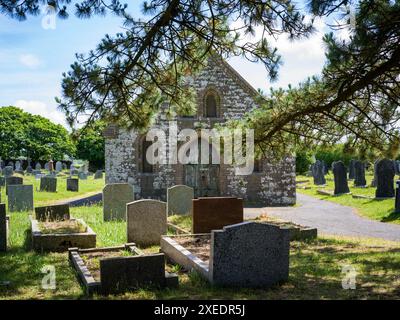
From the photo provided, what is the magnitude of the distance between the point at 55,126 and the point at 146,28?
211ft

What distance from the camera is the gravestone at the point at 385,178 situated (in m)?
18.8

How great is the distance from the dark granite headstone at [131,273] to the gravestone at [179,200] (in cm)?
871

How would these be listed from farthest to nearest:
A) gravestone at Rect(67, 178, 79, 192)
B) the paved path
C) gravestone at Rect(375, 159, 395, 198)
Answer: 1. gravestone at Rect(67, 178, 79, 192)
2. gravestone at Rect(375, 159, 395, 198)
3. the paved path

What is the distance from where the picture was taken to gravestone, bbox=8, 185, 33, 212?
53.2 feet

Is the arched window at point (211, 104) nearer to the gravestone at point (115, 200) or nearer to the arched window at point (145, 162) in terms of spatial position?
the arched window at point (145, 162)

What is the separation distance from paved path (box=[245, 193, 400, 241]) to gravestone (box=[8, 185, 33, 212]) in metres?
7.79

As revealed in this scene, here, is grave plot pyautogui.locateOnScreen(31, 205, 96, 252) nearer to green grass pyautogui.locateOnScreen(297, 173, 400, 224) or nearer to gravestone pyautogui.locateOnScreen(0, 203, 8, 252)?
gravestone pyautogui.locateOnScreen(0, 203, 8, 252)

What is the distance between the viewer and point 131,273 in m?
6.46

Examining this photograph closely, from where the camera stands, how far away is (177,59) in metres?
10.2

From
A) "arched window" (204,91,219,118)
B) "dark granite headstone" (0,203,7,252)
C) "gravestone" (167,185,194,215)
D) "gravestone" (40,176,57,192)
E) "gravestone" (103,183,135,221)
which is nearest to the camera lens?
"dark granite headstone" (0,203,7,252)

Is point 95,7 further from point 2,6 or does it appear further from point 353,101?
point 353,101

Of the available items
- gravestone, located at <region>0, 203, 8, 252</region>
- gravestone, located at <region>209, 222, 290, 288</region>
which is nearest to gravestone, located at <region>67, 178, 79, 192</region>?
gravestone, located at <region>0, 203, 8, 252</region>

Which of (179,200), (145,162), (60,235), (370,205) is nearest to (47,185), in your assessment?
(145,162)

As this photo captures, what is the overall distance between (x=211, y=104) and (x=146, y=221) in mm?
13121
